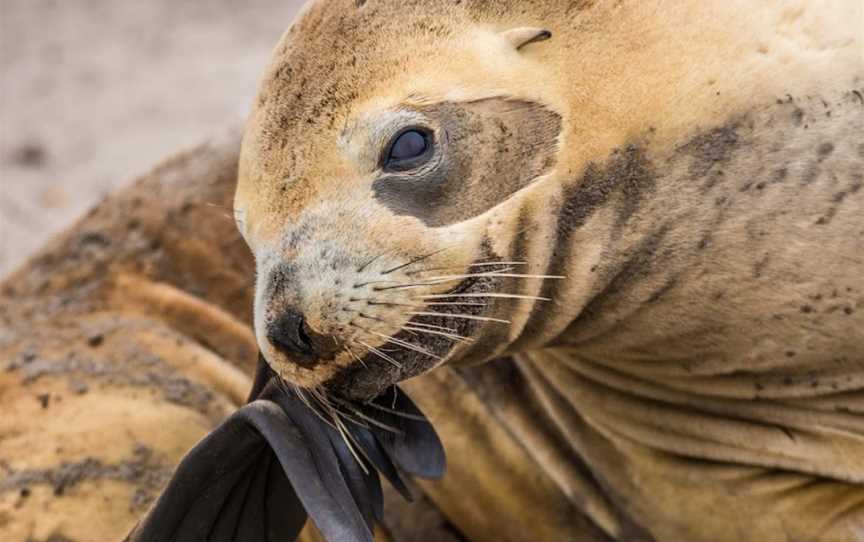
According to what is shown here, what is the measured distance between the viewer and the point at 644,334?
2.84 meters

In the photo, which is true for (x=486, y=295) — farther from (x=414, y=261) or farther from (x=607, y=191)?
(x=607, y=191)

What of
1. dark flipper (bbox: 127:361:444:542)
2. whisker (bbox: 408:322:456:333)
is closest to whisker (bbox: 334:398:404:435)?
dark flipper (bbox: 127:361:444:542)

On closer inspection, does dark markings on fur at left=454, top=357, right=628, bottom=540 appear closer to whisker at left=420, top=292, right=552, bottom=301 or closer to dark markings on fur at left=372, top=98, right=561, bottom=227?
whisker at left=420, top=292, right=552, bottom=301

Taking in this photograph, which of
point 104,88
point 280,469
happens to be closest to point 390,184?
point 280,469

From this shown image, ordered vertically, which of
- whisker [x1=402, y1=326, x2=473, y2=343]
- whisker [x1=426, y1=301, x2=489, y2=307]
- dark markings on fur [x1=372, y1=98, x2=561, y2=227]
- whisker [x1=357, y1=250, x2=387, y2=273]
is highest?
Result: dark markings on fur [x1=372, y1=98, x2=561, y2=227]

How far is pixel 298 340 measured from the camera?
2.44 metres

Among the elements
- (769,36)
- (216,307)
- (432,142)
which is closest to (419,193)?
(432,142)

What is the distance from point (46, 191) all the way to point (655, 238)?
433 centimetres

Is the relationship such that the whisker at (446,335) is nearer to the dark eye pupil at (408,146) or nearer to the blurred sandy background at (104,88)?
the dark eye pupil at (408,146)

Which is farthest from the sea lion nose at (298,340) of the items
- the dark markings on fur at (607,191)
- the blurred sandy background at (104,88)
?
the blurred sandy background at (104,88)

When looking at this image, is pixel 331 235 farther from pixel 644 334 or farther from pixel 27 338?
→ pixel 27 338

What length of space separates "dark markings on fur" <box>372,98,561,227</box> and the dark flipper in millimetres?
408

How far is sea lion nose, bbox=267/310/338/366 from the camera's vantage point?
243 cm

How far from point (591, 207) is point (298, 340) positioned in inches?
24.0
